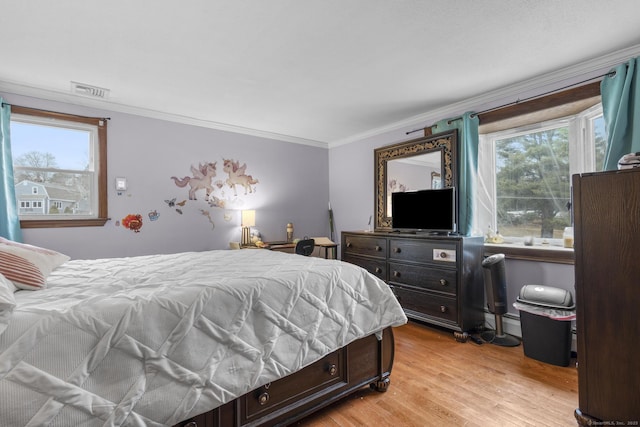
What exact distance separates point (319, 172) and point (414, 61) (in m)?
2.85

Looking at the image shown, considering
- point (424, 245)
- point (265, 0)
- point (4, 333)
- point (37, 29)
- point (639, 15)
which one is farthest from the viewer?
point (424, 245)

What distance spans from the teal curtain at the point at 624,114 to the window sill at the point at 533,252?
2.57ft

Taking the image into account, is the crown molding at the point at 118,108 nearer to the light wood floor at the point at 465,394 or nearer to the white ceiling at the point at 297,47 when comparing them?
the white ceiling at the point at 297,47

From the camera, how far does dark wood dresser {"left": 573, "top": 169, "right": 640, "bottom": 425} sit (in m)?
1.46

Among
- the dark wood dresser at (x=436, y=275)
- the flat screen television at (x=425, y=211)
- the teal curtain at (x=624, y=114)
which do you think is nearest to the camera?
the teal curtain at (x=624, y=114)

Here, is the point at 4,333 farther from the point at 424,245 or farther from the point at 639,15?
the point at 639,15

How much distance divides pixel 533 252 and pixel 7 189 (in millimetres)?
4897

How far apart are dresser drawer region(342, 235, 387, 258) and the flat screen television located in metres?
0.34

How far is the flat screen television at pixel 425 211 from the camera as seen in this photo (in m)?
3.16

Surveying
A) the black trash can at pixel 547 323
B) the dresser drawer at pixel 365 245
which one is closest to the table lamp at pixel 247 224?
the dresser drawer at pixel 365 245

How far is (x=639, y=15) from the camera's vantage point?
1.89 meters

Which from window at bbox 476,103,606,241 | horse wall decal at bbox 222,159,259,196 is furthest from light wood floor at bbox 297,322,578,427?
horse wall decal at bbox 222,159,259,196

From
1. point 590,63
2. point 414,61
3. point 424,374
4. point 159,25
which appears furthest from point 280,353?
point 590,63

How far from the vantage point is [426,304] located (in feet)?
10.1
